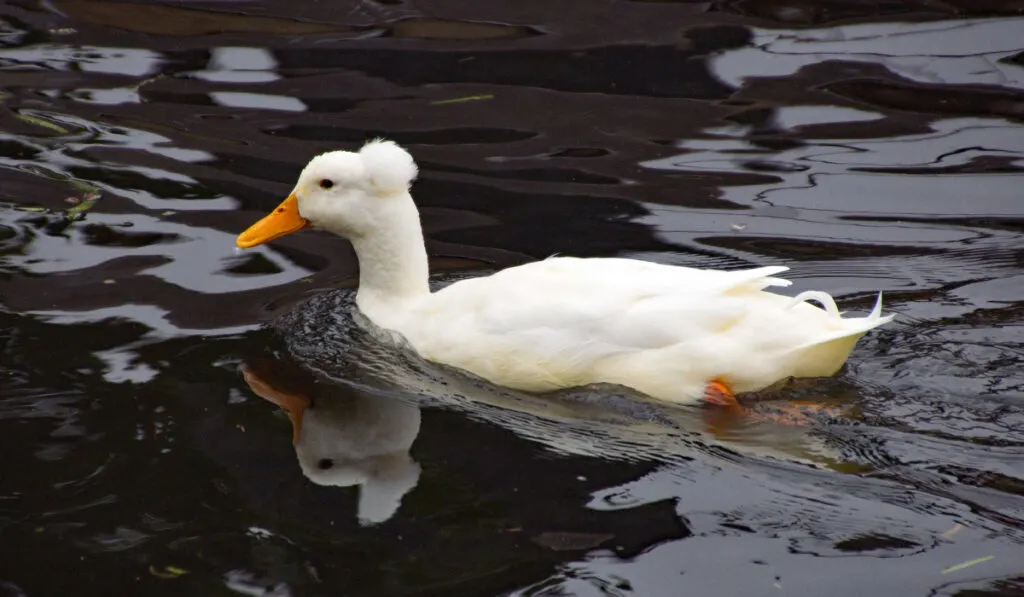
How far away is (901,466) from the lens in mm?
5031

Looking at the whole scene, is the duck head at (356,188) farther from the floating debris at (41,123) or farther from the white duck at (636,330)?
the floating debris at (41,123)

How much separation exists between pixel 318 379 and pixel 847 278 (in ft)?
9.45

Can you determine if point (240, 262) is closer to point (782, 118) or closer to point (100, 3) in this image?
point (782, 118)

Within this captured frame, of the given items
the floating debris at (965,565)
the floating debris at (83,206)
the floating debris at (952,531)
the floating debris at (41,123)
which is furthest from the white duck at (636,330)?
the floating debris at (41,123)

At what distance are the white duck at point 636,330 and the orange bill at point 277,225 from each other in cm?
89

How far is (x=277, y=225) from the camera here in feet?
21.5

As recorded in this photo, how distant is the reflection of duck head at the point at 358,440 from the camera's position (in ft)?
16.6

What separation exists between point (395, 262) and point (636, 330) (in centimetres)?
141

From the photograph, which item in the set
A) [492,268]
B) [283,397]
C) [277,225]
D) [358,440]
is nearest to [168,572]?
[358,440]

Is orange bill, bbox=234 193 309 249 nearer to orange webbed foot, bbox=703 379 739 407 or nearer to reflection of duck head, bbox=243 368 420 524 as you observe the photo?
reflection of duck head, bbox=243 368 420 524

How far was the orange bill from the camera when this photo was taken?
21.4ft

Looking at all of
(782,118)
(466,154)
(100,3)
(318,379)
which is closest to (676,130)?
(782,118)

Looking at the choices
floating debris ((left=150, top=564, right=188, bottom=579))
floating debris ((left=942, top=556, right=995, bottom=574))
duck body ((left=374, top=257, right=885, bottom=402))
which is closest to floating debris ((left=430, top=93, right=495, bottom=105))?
duck body ((left=374, top=257, right=885, bottom=402))

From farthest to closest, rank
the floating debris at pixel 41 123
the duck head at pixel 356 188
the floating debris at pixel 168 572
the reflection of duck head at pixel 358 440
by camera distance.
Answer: the floating debris at pixel 41 123 → the duck head at pixel 356 188 → the reflection of duck head at pixel 358 440 → the floating debris at pixel 168 572
